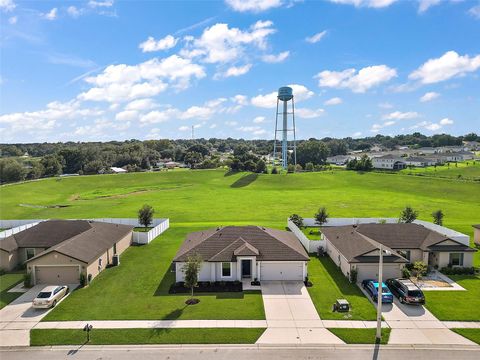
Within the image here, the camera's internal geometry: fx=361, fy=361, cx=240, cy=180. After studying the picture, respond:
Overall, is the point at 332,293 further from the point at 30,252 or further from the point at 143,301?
the point at 30,252

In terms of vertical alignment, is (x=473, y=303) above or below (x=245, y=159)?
below

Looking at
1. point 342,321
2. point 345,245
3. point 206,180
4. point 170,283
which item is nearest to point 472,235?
point 345,245

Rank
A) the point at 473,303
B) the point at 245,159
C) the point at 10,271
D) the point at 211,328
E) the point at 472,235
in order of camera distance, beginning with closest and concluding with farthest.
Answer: the point at 211,328, the point at 473,303, the point at 10,271, the point at 472,235, the point at 245,159

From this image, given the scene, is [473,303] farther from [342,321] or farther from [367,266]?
[342,321]

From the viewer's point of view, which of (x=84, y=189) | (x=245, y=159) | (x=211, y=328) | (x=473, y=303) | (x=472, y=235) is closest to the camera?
(x=211, y=328)

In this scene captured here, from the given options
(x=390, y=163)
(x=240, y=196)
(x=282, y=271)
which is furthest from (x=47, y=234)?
(x=390, y=163)
